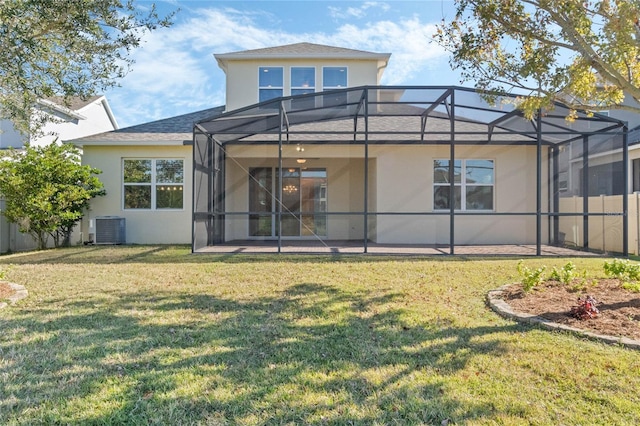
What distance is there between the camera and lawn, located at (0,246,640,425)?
2.32 m

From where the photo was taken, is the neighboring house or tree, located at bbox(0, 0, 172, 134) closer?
tree, located at bbox(0, 0, 172, 134)

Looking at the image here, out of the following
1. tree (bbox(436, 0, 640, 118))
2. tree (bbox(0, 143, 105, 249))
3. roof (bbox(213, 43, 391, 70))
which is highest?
roof (bbox(213, 43, 391, 70))

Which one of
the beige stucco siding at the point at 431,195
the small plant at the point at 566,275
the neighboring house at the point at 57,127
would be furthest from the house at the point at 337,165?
the small plant at the point at 566,275

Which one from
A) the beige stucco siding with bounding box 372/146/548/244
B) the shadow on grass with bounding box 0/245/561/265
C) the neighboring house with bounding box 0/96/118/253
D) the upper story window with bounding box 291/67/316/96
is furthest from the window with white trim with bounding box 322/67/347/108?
the neighboring house with bounding box 0/96/118/253

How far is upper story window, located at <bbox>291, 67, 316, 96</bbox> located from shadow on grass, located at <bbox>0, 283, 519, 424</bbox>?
953cm

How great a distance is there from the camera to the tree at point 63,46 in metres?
4.80

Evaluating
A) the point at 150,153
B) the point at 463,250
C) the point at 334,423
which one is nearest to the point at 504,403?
the point at 334,423

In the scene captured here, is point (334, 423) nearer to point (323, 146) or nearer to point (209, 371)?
point (209, 371)

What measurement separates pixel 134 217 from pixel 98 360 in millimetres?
9404

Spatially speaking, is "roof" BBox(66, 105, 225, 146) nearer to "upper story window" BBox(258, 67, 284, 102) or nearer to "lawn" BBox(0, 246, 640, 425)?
"upper story window" BBox(258, 67, 284, 102)

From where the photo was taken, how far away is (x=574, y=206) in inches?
388

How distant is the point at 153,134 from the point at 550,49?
1066 centimetres

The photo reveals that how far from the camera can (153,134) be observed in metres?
11.9

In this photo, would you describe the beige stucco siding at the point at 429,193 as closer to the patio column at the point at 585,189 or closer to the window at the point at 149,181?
the patio column at the point at 585,189
